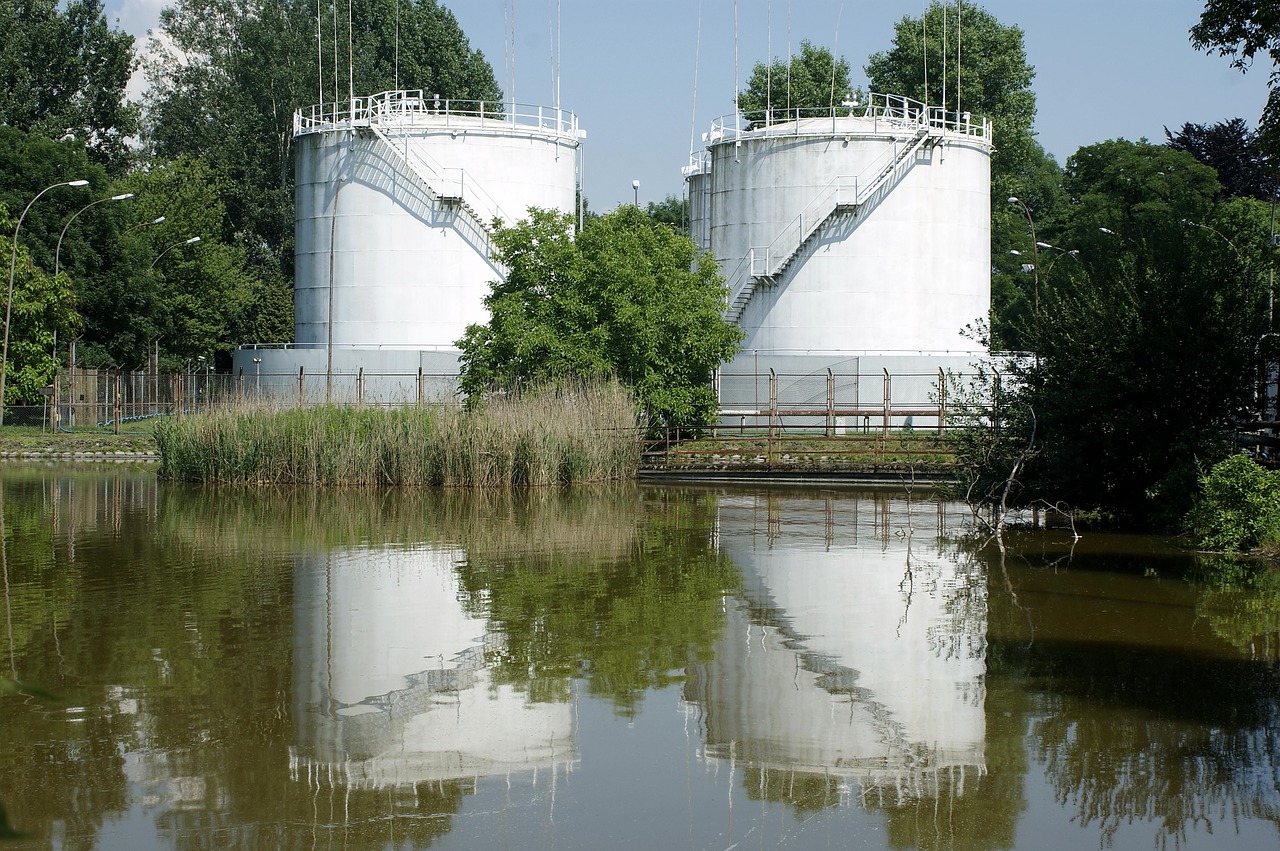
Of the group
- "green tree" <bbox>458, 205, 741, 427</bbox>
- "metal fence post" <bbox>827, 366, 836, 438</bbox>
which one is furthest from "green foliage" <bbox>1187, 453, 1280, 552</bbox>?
"green tree" <bbox>458, 205, 741, 427</bbox>

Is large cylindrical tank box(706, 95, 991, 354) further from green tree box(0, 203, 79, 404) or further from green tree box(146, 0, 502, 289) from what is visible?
green tree box(146, 0, 502, 289)

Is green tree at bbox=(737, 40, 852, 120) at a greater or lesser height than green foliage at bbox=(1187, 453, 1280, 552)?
greater

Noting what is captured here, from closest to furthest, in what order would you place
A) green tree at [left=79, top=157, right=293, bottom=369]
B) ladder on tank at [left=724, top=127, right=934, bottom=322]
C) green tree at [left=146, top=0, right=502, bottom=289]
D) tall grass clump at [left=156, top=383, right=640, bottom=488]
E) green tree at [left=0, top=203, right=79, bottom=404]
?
tall grass clump at [left=156, top=383, right=640, bottom=488] → green tree at [left=0, top=203, right=79, bottom=404] → ladder on tank at [left=724, top=127, right=934, bottom=322] → green tree at [left=79, top=157, right=293, bottom=369] → green tree at [left=146, top=0, right=502, bottom=289]

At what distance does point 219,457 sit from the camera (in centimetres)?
3241

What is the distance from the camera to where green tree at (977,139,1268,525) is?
22.3m

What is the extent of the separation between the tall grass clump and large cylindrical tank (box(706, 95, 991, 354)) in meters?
16.9

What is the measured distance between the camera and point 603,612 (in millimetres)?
14875

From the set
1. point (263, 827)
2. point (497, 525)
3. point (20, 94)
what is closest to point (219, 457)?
point (497, 525)

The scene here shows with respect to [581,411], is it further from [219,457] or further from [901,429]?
[901,429]

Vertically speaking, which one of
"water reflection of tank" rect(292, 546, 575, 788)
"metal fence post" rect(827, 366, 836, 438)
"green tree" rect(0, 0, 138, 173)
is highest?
"green tree" rect(0, 0, 138, 173)

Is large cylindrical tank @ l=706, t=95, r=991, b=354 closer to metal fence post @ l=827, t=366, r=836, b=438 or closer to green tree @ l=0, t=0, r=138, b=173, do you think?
metal fence post @ l=827, t=366, r=836, b=438

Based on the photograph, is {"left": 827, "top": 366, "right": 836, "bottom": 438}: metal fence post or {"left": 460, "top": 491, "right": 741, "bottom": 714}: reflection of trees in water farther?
{"left": 827, "top": 366, "right": 836, "bottom": 438}: metal fence post

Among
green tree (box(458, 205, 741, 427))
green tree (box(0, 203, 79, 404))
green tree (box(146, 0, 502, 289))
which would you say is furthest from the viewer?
green tree (box(146, 0, 502, 289))

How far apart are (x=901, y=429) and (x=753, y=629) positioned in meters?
30.3
